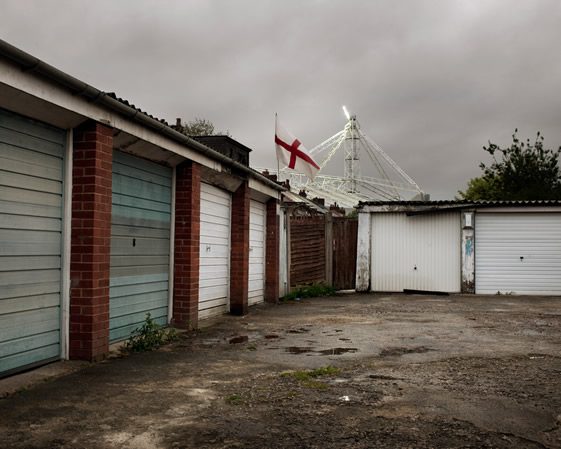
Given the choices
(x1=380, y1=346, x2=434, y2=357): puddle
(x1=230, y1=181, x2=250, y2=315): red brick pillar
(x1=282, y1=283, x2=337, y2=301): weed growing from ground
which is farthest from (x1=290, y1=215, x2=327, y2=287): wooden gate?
(x1=380, y1=346, x2=434, y2=357): puddle

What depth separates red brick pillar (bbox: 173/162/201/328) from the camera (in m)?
8.78

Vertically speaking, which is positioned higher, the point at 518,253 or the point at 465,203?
the point at 465,203

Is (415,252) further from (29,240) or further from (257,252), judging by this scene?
(29,240)

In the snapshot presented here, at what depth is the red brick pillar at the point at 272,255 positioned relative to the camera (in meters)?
14.2

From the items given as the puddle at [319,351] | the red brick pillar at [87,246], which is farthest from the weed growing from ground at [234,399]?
the puddle at [319,351]

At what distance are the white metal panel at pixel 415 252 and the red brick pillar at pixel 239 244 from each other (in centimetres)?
706

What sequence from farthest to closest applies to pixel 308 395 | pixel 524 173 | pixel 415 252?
pixel 524 173 → pixel 415 252 → pixel 308 395

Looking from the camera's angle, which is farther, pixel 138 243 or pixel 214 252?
pixel 214 252

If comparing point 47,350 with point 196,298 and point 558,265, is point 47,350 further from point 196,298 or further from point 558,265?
point 558,265

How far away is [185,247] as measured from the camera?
8.80 meters

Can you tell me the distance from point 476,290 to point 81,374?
13.9 meters

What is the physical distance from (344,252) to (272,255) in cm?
410

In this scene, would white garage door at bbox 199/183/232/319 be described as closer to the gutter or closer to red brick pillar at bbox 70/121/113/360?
the gutter

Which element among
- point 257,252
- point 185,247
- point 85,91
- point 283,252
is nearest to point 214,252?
Result: point 185,247
